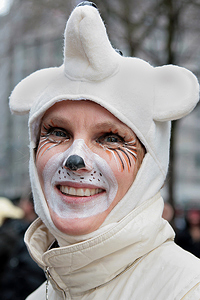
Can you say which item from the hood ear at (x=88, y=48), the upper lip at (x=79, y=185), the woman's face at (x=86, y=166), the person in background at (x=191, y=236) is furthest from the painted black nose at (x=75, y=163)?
the person in background at (x=191, y=236)

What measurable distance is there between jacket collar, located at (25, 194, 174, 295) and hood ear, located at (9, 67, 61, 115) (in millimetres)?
793

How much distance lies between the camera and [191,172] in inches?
704

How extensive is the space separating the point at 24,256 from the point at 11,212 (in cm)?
157

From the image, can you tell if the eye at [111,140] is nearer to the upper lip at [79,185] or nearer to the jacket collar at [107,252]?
the upper lip at [79,185]

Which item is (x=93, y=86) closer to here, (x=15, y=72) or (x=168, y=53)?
(x=168, y=53)

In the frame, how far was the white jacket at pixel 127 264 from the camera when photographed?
5.15ft

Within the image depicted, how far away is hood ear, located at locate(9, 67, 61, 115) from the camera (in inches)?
79.4

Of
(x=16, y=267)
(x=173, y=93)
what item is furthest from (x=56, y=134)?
(x=16, y=267)

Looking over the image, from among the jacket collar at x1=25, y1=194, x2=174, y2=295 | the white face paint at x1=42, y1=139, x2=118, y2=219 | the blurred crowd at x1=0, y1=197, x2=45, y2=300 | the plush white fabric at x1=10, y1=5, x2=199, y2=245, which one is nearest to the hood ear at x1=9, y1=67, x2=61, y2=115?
the plush white fabric at x1=10, y1=5, x2=199, y2=245

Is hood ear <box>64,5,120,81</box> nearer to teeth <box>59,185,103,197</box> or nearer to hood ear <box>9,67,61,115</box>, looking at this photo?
hood ear <box>9,67,61,115</box>

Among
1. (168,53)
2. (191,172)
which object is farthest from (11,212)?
(191,172)

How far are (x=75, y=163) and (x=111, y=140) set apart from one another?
251 mm

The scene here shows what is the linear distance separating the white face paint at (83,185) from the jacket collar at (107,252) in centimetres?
13

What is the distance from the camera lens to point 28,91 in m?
2.04
